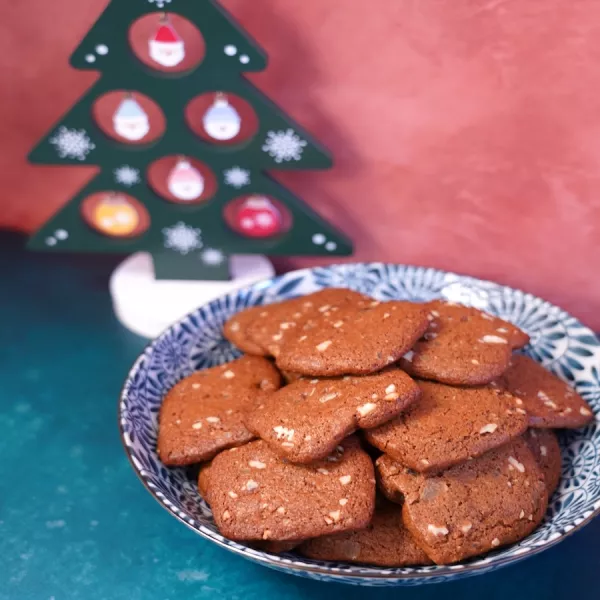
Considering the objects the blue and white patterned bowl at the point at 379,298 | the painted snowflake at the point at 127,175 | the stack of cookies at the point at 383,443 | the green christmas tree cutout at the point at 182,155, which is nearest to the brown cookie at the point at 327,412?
the stack of cookies at the point at 383,443

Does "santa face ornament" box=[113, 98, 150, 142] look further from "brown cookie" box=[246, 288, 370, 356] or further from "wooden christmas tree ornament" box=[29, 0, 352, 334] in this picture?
"brown cookie" box=[246, 288, 370, 356]

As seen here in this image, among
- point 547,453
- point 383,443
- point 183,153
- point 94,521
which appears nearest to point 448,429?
point 383,443

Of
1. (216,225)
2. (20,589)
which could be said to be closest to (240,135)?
(216,225)

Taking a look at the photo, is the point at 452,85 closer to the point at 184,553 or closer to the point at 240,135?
the point at 240,135

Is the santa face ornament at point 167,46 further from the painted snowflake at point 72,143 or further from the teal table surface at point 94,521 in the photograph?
the teal table surface at point 94,521

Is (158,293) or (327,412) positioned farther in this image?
(158,293)

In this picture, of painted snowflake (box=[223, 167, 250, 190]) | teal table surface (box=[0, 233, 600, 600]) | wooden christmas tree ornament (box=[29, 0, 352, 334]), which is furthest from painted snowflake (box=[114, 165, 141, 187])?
teal table surface (box=[0, 233, 600, 600])

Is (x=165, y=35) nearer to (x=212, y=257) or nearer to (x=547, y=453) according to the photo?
(x=212, y=257)
